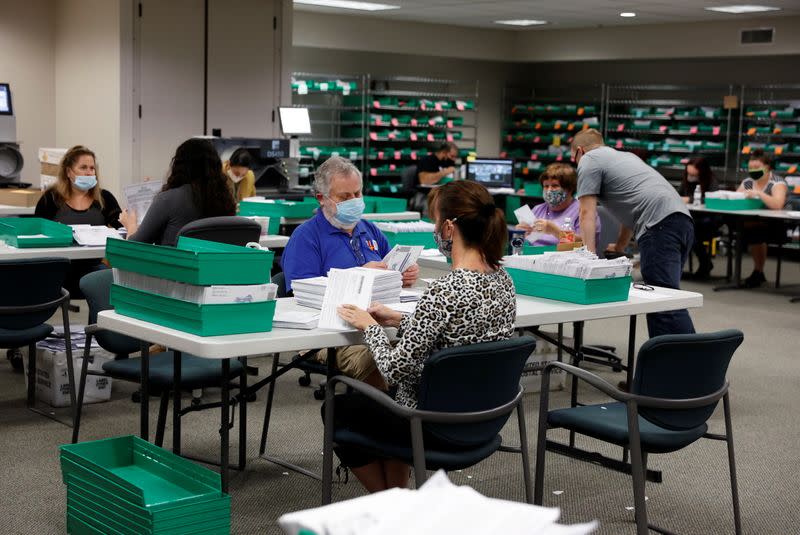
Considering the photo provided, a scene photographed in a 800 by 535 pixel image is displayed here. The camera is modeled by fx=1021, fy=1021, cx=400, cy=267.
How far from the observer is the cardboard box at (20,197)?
7082mm

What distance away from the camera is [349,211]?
4215 millimetres

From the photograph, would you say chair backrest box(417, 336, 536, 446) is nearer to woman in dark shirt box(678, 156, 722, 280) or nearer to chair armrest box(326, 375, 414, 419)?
chair armrest box(326, 375, 414, 419)

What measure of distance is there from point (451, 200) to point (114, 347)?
1.90 m

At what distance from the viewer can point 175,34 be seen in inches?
393

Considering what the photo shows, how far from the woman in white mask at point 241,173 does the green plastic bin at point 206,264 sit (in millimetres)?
4560

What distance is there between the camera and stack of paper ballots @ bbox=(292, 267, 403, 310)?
3398mm

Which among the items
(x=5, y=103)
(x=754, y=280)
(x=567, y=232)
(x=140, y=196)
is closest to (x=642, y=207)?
(x=567, y=232)

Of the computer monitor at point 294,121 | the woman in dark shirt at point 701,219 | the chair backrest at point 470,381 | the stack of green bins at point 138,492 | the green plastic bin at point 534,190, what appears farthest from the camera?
the green plastic bin at point 534,190

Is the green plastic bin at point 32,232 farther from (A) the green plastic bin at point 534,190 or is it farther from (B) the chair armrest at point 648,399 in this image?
(A) the green plastic bin at point 534,190

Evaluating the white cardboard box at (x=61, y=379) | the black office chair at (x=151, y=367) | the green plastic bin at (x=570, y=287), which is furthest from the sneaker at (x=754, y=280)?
the black office chair at (x=151, y=367)

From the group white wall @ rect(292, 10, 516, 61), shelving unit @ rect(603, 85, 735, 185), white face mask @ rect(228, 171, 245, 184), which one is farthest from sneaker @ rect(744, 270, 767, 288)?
white wall @ rect(292, 10, 516, 61)

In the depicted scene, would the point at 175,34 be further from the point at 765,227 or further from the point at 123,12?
the point at 765,227

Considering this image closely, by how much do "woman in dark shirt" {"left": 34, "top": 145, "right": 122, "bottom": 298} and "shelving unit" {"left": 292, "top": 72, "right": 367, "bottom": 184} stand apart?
304 inches

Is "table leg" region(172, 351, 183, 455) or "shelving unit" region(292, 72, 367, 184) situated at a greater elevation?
"shelving unit" region(292, 72, 367, 184)
